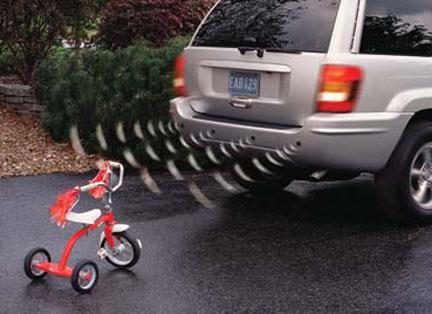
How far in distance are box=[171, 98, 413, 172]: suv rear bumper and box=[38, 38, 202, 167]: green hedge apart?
2.18 metres

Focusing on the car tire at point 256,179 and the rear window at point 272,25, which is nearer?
the rear window at point 272,25

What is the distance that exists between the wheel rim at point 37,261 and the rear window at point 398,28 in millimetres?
2602

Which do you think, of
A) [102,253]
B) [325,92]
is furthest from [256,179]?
[102,253]

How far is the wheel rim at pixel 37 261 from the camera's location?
5031mm

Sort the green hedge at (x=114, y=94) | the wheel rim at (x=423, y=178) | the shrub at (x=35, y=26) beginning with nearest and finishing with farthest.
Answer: the wheel rim at (x=423, y=178) → the green hedge at (x=114, y=94) → the shrub at (x=35, y=26)

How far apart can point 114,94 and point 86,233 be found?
3.59 m

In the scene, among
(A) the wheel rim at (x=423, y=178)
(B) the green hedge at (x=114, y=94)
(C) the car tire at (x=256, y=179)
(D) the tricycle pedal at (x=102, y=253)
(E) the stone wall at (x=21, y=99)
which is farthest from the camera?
(E) the stone wall at (x=21, y=99)

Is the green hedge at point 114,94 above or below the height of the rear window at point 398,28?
below

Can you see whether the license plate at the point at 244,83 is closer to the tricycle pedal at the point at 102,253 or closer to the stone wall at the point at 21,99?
the tricycle pedal at the point at 102,253

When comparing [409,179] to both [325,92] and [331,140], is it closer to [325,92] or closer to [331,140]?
[331,140]

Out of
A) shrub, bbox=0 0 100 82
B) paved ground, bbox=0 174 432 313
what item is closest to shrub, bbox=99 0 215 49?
shrub, bbox=0 0 100 82

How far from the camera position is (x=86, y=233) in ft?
16.7

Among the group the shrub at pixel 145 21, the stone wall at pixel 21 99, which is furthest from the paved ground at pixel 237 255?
the shrub at pixel 145 21

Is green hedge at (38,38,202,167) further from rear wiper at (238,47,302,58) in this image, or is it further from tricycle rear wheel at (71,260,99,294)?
tricycle rear wheel at (71,260,99,294)
